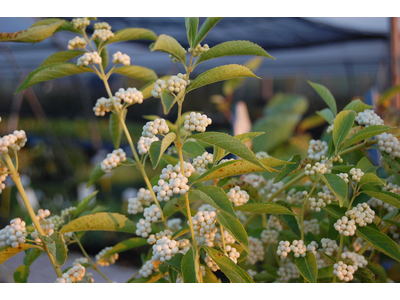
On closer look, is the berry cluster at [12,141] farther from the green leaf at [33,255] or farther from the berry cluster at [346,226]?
the berry cluster at [346,226]

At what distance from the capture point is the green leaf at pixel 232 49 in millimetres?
335

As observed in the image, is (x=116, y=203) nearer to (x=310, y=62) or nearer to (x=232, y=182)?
(x=232, y=182)

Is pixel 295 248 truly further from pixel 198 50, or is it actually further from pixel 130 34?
pixel 130 34

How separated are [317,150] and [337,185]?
0.41 ft

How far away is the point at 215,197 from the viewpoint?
294mm

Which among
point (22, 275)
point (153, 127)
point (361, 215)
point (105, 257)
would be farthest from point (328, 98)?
point (22, 275)

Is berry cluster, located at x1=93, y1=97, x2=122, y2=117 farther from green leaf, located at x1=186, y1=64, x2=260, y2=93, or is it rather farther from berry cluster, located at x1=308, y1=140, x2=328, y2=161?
berry cluster, located at x1=308, y1=140, x2=328, y2=161

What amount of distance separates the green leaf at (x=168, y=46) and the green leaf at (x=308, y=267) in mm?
265

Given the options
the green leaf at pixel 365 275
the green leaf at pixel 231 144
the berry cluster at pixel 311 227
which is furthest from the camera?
the berry cluster at pixel 311 227


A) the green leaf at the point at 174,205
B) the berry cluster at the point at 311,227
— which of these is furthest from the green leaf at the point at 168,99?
the berry cluster at the point at 311,227

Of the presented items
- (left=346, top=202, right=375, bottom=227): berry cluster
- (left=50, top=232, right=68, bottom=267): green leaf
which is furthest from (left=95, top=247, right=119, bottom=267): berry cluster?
(left=346, top=202, right=375, bottom=227): berry cluster

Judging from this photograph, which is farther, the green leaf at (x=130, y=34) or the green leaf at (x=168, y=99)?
the green leaf at (x=130, y=34)

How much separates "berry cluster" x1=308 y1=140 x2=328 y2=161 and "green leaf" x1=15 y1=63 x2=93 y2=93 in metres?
0.32
